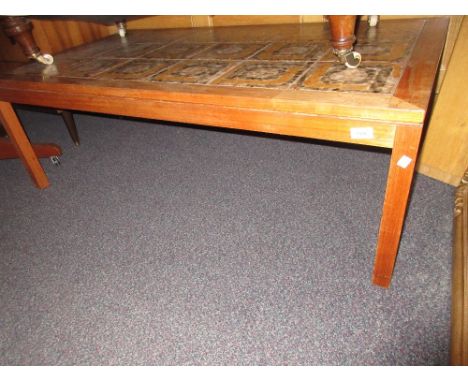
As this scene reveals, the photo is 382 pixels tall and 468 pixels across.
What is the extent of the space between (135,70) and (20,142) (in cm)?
75

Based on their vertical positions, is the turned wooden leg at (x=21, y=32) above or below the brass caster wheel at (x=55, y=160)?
above

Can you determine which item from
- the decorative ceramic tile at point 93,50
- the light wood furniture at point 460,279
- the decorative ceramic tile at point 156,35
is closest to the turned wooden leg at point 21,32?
the decorative ceramic tile at point 93,50

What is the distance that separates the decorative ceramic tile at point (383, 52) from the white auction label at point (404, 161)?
1.09 feet

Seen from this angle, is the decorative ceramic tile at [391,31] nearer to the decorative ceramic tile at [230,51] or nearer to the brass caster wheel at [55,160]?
the decorative ceramic tile at [230,51]

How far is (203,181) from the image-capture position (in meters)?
1.47

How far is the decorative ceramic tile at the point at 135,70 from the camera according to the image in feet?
3.32

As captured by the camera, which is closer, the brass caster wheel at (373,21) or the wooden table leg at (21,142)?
the brass caster wheel at (373,21)

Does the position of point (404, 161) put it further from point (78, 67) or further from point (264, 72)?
point (78, 67)

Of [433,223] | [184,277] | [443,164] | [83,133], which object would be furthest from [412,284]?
[83,133]

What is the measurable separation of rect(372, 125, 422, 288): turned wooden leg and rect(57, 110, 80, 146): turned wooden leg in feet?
5.74

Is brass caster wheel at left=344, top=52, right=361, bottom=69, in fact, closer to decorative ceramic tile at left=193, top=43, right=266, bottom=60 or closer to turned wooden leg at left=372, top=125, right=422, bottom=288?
turned wooden leg at left=372, top=125, right=422, bottom=288

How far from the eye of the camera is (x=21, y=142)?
141 centimetres

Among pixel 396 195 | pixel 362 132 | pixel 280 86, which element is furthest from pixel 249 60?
pixel 396 195

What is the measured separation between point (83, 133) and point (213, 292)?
161 centimetres
